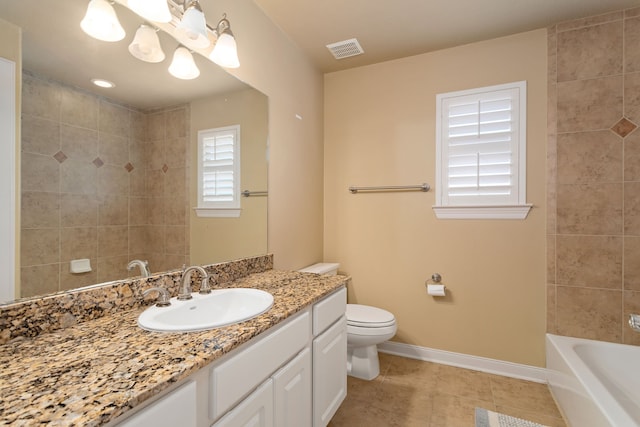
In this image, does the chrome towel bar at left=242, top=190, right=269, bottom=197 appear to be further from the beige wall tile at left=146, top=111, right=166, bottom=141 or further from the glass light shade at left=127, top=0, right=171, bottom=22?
the glass light shade at left=127, top=0, right=171, bottom=22

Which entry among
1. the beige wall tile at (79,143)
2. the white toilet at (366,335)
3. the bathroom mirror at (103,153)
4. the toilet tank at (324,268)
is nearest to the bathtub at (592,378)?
the white toilet at (366,335)

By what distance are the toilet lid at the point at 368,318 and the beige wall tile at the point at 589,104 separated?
1.74m

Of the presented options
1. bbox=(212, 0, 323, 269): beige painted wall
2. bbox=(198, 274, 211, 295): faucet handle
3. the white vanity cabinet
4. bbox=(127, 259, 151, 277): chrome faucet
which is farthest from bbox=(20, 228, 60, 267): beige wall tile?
bbox=(212, 0, 323, 269): beige painted wall

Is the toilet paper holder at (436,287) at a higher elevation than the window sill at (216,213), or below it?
below

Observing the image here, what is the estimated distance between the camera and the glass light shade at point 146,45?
3.99 ft

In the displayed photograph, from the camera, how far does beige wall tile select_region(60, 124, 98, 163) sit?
3.27 feet

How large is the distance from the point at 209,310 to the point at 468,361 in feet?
6.65

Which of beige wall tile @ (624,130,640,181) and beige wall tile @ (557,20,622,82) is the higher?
beige wall tile @ (557,20,622,82)

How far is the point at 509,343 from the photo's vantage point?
2.21 metres

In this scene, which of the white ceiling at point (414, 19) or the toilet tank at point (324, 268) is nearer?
the white ceiling at point (414, 19)

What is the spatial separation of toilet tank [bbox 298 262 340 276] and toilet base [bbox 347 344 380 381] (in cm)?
59

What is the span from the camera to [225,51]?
149cm

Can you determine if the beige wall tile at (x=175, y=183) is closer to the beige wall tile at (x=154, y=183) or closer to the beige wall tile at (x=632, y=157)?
the beige wall tile at (x=154, y=183)

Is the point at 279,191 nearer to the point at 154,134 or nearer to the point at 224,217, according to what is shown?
the point at 224,217
